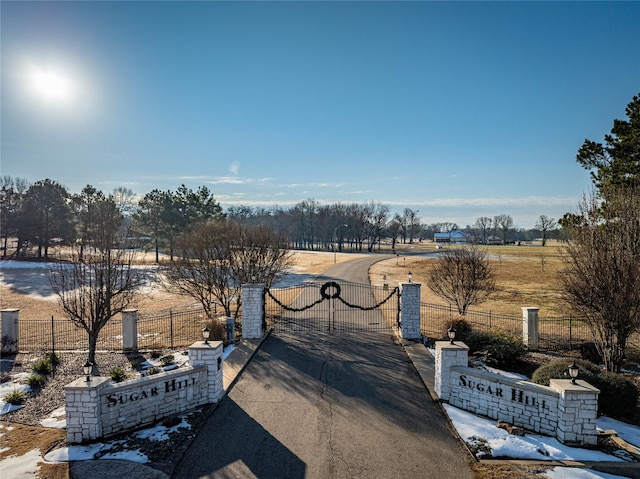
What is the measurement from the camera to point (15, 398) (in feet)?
32.3

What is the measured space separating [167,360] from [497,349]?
11.0 m

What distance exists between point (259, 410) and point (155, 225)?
151 feet

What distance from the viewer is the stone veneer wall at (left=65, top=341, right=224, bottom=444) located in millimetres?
7473

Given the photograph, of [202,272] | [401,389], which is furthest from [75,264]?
[401,389]

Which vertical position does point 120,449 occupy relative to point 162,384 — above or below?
below

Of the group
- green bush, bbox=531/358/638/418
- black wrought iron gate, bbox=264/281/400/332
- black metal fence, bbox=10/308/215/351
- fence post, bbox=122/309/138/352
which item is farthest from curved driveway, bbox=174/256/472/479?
black metal fence, bbox=10/308/215/351

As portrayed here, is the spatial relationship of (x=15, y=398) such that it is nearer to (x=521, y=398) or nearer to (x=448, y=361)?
(x=448, y=361)

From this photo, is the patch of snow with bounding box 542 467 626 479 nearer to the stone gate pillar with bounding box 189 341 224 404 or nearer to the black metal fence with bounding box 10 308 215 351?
the stone gate pillar with bounding box 189 341 224 404

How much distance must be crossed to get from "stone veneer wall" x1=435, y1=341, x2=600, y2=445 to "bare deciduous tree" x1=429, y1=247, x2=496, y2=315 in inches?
439

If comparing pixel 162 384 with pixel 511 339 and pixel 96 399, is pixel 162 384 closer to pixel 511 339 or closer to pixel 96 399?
pixel 96 399

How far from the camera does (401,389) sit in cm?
1001

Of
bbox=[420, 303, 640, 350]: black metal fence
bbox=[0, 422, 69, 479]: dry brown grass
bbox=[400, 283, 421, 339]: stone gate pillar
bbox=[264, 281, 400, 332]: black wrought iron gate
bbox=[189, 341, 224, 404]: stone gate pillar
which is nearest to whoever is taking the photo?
bbox=[0, 422, 69, 479]: dry brown grass

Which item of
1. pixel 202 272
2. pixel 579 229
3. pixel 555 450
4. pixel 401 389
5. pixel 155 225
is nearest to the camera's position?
pixel 555 450

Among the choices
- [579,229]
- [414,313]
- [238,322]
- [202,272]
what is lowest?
[238,322]
